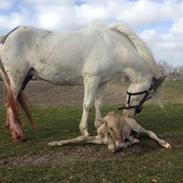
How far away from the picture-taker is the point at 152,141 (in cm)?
773

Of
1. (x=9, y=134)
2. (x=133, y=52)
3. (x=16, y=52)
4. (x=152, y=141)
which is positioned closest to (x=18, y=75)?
(x=16, y=52)

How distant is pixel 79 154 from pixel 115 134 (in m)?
0.75

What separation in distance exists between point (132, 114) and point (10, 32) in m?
3.09

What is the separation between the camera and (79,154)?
23.1 ft

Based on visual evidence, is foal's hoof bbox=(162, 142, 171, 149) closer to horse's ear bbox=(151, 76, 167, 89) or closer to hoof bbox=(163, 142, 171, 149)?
hoof bbox=(163, 142, 171, 149)

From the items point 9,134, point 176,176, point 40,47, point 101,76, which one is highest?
point 40,47

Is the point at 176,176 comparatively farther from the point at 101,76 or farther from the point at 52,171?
the point at 101,76

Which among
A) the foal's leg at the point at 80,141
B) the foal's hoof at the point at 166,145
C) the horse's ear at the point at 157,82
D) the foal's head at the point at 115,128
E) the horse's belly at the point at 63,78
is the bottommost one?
the foal's hoof at the point at 166,145

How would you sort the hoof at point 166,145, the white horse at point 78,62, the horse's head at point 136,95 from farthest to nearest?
the horse's head at point 136,95 → the white horse at point 78,62 → the hoof at point 166,145

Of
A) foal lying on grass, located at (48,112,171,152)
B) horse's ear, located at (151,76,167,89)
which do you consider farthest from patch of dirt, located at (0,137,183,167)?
horse's ear, located at (151,76,167,89)

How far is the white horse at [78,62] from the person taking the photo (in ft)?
26.6

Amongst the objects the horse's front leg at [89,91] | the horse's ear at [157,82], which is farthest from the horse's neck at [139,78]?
the horse's front leg at [89,91]

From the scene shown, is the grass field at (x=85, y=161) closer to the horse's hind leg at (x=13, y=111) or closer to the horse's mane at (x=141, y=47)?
the horse's hind leg at (x=13, y=111)

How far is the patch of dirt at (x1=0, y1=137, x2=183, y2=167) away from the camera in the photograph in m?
6.63
